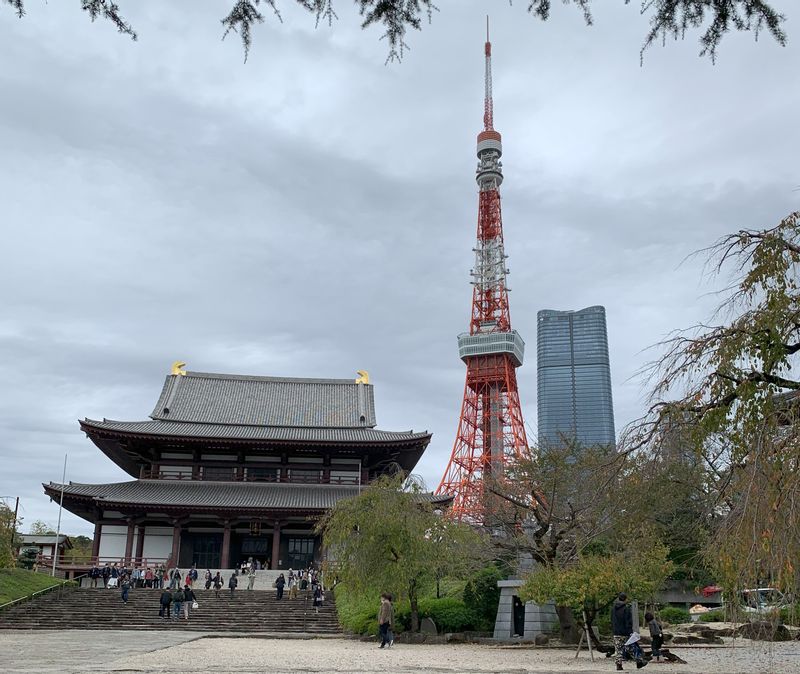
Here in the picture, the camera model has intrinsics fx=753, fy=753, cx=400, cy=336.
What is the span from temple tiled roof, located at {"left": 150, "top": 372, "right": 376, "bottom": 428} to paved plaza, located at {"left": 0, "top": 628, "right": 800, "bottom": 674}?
24658mm

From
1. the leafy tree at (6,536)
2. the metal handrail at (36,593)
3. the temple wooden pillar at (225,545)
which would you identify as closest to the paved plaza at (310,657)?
→ the metal handrail at (36,593)

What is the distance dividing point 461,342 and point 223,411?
27.1m

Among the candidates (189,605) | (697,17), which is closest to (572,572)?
(697,17)

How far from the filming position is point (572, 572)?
18.1 meters

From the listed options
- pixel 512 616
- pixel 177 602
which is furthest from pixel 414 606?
pixel 177 602

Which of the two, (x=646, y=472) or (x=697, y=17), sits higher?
(x=697, y=17)

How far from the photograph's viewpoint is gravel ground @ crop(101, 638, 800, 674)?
1358 centimetres

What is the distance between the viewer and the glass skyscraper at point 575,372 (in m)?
153

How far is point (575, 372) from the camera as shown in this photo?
561 ft

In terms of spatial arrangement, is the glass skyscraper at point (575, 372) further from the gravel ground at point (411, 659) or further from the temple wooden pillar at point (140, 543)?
the gravel ground at point (411, 659)

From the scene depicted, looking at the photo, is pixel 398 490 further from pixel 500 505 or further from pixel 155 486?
pixel 155 486

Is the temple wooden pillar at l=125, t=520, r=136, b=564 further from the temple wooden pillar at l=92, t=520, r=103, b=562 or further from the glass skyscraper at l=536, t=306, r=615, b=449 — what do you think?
the glass skyscraper at l=536, t=306, r=615, b=449

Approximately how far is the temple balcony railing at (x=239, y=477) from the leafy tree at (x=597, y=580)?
24.4m

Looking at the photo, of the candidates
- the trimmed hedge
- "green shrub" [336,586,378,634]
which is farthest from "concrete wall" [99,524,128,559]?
the trimmed hedge
